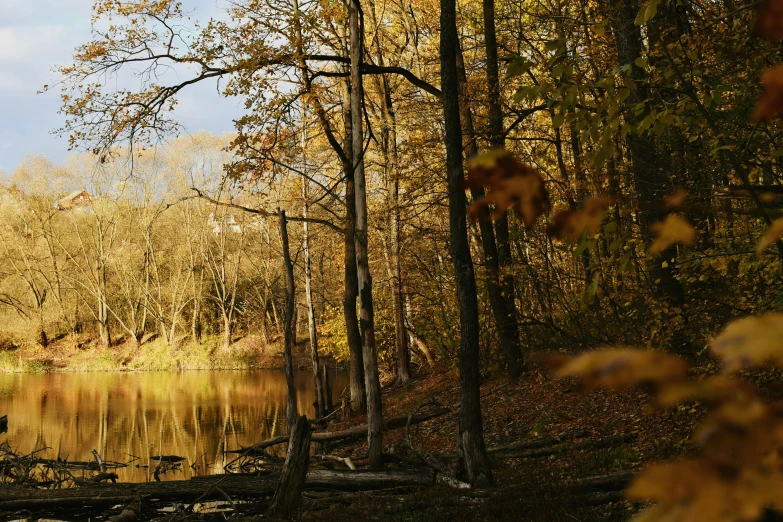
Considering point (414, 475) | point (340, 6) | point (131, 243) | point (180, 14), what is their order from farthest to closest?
point (131, 243), point (340, 6), point (180, 14), point (414, 475)

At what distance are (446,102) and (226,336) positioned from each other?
35156 millimetres

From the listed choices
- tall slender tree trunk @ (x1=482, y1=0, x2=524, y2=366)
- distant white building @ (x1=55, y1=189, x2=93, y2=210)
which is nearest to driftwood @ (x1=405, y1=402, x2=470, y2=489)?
tall slender tree trunk @ (x1=482, y1=0, x2=524, y2=366)

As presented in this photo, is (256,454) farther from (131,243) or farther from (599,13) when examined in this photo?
(131,243)

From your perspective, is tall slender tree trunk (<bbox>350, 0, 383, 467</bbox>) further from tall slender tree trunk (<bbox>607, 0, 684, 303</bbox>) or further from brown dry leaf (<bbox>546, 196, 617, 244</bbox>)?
brown dry leaf (<bbox>546, 196, 617, 244</bbox>)

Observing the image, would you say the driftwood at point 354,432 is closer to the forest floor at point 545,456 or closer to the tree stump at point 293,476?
the forest floor at point 545,456

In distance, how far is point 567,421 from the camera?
1027 cm

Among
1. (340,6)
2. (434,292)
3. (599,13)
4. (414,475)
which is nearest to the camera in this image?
(414,475)

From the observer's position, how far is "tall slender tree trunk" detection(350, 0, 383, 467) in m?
9.54

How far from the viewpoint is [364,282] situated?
32.3 ft

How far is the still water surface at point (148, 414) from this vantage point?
639 inches

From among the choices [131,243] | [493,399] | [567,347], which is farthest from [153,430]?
[131,243]

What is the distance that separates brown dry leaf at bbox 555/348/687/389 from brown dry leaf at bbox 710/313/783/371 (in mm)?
77

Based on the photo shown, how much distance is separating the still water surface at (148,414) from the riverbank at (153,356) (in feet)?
11.3

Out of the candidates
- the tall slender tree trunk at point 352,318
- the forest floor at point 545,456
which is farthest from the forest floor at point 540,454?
the tall slender tree trunk at point 352,318
